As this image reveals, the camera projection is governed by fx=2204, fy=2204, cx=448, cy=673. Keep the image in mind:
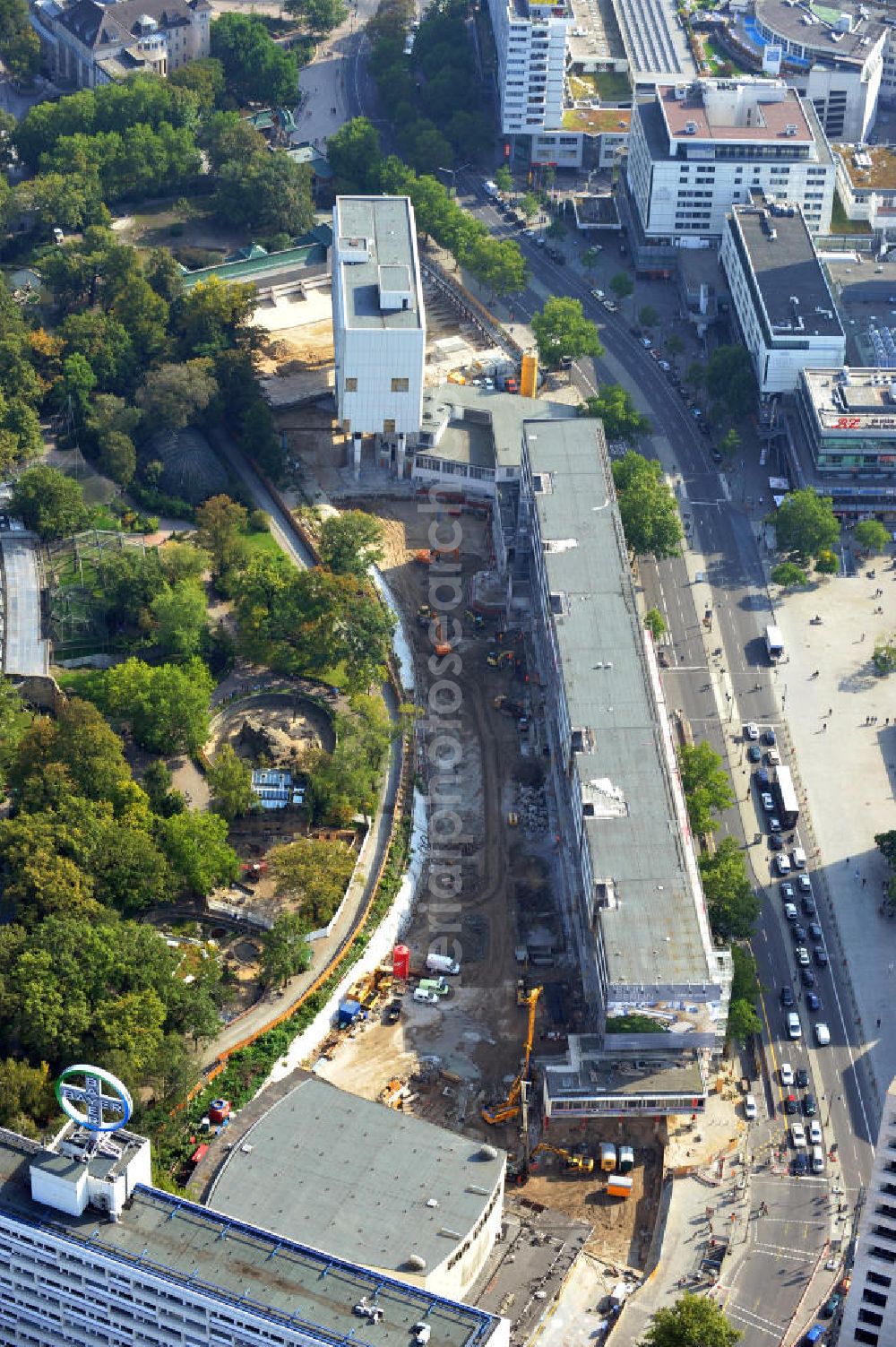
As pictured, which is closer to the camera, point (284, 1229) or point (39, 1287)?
point (39, 1287)

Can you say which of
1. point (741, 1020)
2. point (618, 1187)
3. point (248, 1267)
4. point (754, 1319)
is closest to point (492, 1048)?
point (618, 1187)

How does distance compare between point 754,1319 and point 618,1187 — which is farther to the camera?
point 618,1187

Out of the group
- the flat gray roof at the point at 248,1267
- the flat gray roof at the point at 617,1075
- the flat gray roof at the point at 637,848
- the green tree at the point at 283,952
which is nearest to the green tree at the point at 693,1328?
the flat gray roof at the point at 617,1075

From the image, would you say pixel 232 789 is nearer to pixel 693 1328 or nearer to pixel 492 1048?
pixel 492 1048

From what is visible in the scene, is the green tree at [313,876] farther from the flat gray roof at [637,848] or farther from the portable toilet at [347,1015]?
the flat gray roof at [637,848]

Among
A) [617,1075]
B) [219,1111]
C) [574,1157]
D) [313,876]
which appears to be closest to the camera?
[219,1111]

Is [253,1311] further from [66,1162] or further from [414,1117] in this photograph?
[414,1117]

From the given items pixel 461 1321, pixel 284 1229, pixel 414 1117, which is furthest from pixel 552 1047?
pixel 461 1321
